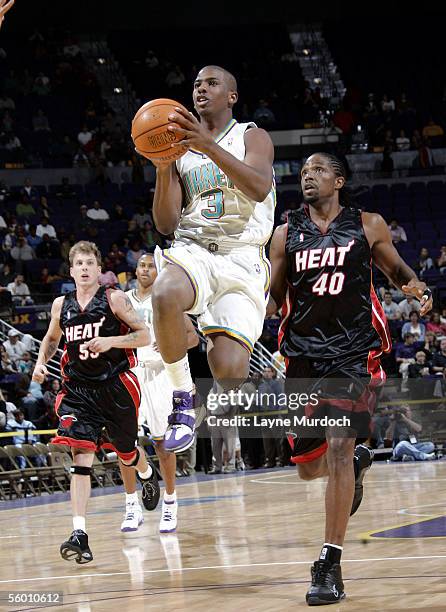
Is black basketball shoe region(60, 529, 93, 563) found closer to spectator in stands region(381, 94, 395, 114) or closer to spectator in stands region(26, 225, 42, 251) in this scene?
spectator in stands region(26, 225, 42, 251)

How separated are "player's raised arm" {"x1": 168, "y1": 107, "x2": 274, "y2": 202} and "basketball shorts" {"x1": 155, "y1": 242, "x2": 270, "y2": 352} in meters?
0.38

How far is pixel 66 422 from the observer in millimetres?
6672

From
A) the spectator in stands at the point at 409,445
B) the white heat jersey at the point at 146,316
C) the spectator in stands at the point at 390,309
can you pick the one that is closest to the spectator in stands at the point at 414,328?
the spectator in stands at the point at 390,309

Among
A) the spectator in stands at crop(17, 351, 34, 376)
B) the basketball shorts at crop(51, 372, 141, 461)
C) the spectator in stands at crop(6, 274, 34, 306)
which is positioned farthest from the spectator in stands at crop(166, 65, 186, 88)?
the basketball shorts at crop(51, 372, 141, 461)

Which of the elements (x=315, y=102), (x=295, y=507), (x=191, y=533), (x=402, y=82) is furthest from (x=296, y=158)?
(x=191, y=533)

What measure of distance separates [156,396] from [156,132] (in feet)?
15.1

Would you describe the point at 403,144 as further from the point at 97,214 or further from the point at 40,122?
the point at 40,122

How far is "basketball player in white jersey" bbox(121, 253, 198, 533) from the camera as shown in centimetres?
776

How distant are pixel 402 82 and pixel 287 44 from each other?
320 cm

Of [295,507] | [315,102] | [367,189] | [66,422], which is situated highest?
[315,102]

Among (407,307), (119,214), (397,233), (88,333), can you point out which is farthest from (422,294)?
(119,214)

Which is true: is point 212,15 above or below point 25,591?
above

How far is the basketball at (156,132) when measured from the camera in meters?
4.51

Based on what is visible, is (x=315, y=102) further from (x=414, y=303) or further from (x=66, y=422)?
(x=66, y=422)
